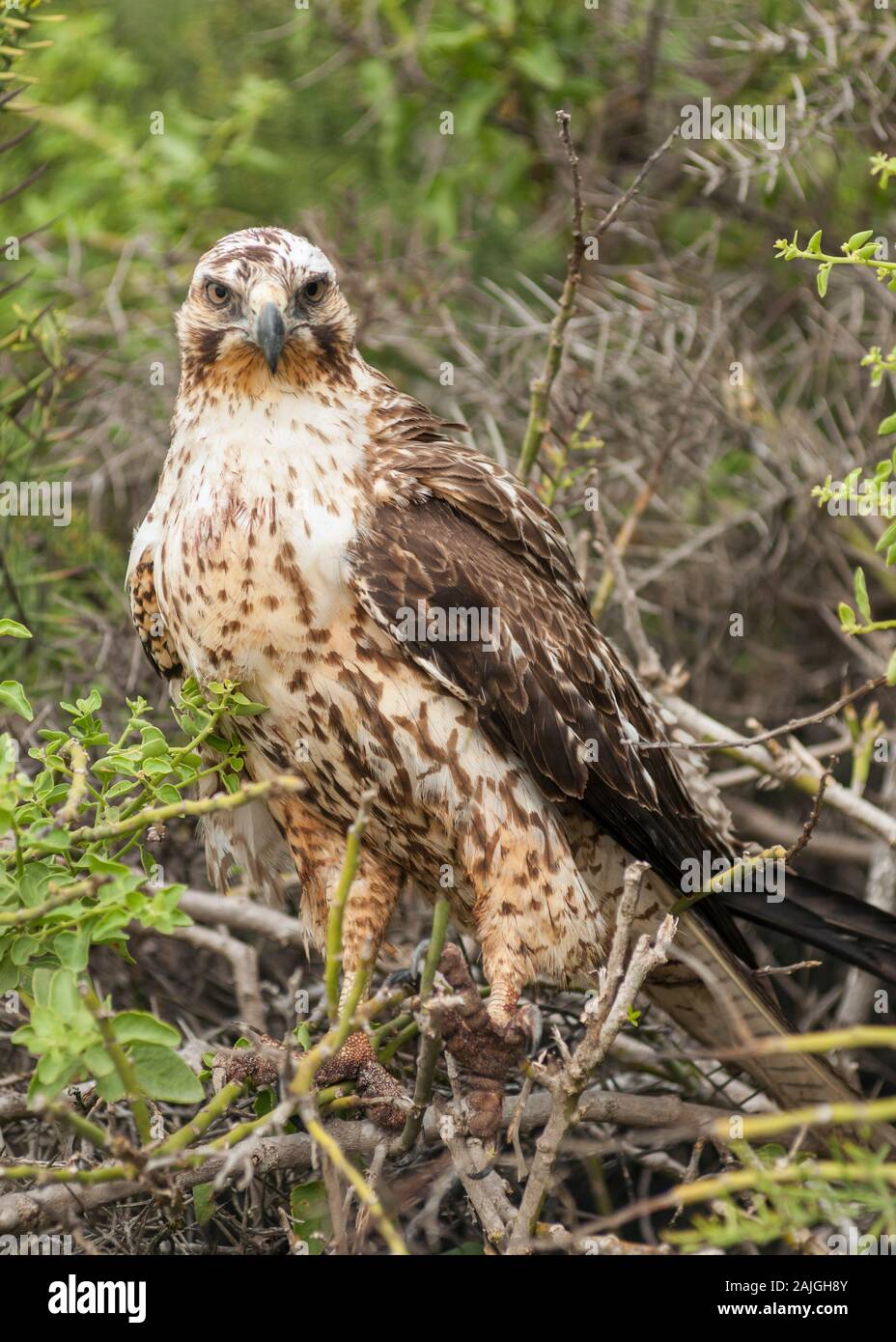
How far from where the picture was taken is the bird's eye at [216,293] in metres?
3.68

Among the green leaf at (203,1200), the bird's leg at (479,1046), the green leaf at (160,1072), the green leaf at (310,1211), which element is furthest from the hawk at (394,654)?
the green leaf at (160,1072)

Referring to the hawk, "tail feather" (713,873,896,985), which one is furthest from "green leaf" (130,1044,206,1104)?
"tail feather" (713,873,896,985)

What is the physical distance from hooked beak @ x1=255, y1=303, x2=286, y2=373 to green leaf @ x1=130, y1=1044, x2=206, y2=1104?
166 cm

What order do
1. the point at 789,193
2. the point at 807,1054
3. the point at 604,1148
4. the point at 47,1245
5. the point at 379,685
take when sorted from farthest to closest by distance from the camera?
the point at 789,193
the point at 807,1054
the point at 379,685
the point at 47,1245
the point at 604,1148

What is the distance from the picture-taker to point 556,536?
4121mm

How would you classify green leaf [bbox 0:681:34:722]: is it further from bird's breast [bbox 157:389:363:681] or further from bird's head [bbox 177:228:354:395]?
bird's head [bbox 177:228:354:395]

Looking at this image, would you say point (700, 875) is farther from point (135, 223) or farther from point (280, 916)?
point (135, 223)

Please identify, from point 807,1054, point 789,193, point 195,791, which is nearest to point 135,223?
point 789,193

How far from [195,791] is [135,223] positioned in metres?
3.02

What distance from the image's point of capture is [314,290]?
374 centimetres

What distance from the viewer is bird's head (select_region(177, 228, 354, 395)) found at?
3.60 metres

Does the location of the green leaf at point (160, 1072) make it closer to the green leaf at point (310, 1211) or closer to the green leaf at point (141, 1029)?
the green leaf at point (141, 1029)

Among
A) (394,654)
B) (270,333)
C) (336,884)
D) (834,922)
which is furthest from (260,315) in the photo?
(834,922)
